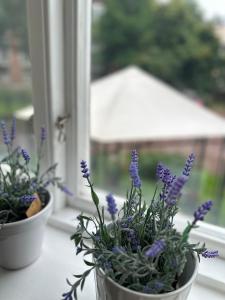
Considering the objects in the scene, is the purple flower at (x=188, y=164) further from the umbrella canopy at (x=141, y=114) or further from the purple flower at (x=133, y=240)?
the umbrella canopy at (x=141, y=114)

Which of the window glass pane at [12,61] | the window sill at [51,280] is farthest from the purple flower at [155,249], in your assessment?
the window glass pane at [12,61]

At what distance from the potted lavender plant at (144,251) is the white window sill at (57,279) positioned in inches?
5.6

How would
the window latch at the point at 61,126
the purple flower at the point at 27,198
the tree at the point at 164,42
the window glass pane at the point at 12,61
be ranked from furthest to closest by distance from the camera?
the tree at the point at 164,42
the window glass pane at the point at 12,61
the window latch at the point at 61,126
the purple flower at the point at 27,198

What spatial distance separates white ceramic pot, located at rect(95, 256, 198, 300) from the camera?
1.29 ft

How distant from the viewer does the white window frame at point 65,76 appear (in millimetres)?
608

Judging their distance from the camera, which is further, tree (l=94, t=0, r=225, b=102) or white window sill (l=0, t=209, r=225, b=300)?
tree (l=94, t=0, r=225, b=102)

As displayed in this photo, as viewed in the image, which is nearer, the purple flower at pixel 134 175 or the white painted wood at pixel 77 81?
the purple flower at pixel 134 175

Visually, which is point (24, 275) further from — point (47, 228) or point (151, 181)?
point (151, 181)

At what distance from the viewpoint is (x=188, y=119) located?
2.46 metres

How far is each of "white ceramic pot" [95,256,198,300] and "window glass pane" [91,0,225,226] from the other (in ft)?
5.60

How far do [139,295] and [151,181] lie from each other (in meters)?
2.70

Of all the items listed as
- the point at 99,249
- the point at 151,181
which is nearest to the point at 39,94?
the point at 99,249

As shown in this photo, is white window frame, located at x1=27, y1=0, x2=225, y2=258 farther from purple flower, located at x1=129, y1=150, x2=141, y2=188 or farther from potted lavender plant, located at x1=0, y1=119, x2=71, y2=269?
purple flower, located at x1=129, y1=150, x2=141, y2=188

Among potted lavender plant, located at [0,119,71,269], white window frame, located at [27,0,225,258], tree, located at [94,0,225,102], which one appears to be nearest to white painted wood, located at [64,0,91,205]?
white window frame, located at [27,0,225,258]
